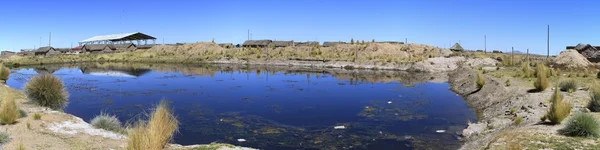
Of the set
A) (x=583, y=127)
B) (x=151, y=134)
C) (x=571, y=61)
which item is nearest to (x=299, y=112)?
(x=583, y=127)

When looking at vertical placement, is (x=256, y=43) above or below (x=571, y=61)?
above

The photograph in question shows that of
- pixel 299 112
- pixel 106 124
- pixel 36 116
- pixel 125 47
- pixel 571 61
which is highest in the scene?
pixel 125 47

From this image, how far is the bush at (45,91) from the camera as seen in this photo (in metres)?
15.3

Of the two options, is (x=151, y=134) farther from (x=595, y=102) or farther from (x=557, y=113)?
(x=595, y=102)

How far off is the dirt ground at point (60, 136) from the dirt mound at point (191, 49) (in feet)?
229

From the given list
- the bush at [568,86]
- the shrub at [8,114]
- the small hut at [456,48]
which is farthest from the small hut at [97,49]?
the bush at [568,86]

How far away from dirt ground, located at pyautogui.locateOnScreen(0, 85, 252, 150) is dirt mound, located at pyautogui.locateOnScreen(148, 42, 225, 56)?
69.8 meters

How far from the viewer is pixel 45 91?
50.2 feet

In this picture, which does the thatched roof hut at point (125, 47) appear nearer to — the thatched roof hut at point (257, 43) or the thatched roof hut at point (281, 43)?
the thatched roof hut at point (257, 43)

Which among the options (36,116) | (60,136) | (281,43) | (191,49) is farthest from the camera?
(281,43)

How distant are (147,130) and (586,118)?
31.5 feet

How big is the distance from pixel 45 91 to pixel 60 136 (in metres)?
5.39

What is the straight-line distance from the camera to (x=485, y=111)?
1823 cm

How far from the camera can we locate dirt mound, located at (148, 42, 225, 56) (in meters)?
84.8
